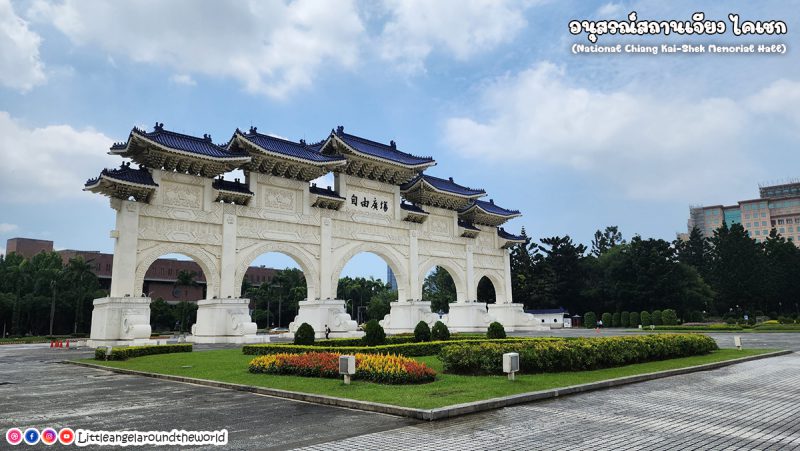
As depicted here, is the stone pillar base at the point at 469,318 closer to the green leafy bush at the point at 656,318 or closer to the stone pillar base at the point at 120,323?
the green leafy bush at the point at 656,318

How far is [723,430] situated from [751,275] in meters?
56.3

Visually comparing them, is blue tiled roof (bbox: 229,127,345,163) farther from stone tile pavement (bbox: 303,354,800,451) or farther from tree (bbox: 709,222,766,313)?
tree (bbox: 709,222,766,313)

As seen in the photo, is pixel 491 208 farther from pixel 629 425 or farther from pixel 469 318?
pixel 629 425

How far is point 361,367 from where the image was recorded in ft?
35.5

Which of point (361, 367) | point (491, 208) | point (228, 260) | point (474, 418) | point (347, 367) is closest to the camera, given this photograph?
point (474, 418)

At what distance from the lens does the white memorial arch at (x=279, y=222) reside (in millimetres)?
24016

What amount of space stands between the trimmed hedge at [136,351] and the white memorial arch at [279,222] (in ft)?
12.5

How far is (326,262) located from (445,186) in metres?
12.5

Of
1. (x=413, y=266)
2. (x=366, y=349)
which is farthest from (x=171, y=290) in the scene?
(x=366, y=349)

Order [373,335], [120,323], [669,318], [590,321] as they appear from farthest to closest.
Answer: [590,321] → [669,318] → [120,323] → [373,335]

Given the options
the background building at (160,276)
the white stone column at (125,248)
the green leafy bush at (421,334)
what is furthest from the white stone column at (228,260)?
the background building at (160,276)

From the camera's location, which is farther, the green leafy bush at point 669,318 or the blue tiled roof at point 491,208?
the green leafy bush at point 669,318

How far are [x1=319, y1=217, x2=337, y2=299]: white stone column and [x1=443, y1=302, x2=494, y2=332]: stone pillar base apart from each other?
11.5 metres

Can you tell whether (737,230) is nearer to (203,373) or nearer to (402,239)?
(402,239)
